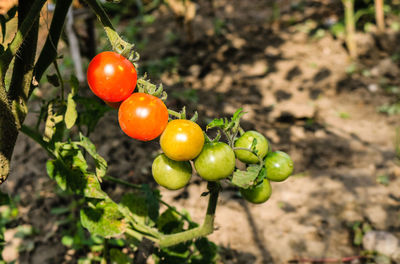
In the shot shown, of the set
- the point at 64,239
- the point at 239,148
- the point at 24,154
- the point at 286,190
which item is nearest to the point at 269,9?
the point at 286,190

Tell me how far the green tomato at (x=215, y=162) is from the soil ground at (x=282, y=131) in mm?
543

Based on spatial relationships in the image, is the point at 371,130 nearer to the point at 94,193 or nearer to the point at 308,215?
the point at 308,215

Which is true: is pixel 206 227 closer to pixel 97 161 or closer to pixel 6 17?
pixel 97 161

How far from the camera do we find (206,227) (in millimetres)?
1040

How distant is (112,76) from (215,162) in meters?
0.33


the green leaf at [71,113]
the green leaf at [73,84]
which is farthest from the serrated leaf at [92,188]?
the green leaf at [73,84]

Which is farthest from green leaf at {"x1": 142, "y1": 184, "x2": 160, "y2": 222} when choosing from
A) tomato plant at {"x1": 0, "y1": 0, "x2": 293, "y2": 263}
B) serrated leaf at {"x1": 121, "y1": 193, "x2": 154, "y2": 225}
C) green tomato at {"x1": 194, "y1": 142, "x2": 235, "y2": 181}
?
green tomato at {"x1": 194, "y1": 142, "x2": 235, "y2": 181}

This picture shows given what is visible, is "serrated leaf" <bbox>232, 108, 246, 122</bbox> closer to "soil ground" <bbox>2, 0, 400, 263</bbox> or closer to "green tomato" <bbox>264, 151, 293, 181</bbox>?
"green tomato" <bbox>264, 151, 293, 181</bbox>

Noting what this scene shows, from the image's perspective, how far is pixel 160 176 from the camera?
2.98 ft

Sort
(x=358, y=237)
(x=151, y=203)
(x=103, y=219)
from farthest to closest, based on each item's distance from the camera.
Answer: (x=358, y=237)
(x=151, y=203)
(x=103, y=219)

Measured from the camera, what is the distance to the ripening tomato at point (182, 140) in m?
0.82

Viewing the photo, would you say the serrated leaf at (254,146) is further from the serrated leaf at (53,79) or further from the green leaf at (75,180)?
the serrated leaf at (53,79)

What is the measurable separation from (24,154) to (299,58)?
3.22 metres

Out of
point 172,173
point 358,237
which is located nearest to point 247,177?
point 172,173
